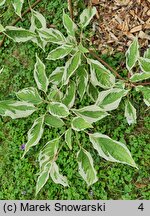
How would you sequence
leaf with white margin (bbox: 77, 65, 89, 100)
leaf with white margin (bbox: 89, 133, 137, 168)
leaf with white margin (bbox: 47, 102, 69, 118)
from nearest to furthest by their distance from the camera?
leaf with white margin (bbox: 89, 133, 137, 168), leaf with white margin (bbox: 47, 102, 69, 118), leaf with white margin (bbox: 77, 65, 89, 100)

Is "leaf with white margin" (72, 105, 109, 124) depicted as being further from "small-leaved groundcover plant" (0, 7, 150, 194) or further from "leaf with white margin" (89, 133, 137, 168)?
"leaf with white margin" (89, 133, 137, 168)

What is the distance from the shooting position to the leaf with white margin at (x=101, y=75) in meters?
1.73

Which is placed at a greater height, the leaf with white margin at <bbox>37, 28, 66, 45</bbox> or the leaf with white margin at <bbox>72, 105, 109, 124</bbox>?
the leaf with white margin at <bbox>37, 28, 66, 45</bbox>

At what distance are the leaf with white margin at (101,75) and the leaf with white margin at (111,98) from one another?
58mm

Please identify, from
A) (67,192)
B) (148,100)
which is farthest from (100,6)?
(67,192)

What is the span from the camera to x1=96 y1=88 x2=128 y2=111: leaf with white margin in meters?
1.64

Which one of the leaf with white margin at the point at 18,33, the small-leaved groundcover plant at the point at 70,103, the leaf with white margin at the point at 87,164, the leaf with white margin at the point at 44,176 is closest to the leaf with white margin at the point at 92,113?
the small-leaved groundcover plant at the point at 70,103

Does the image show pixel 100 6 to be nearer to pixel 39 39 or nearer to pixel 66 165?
pixel 39 39

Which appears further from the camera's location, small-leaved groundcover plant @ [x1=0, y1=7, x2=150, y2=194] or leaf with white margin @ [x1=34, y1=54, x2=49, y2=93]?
leaf with white margin @ [x1=34, y1=54, x2=49, y2=93]

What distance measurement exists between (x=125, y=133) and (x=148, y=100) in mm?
846

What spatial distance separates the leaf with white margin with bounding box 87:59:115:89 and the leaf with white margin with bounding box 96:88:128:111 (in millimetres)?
58

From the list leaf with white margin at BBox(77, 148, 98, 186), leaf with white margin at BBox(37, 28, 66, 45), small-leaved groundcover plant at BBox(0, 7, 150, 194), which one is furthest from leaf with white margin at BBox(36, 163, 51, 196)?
leaf with white margin at BBox(37, 28, 66, 45)

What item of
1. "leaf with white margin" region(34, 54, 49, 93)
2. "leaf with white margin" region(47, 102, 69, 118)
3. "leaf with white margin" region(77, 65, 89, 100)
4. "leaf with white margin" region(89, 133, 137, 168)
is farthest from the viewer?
"leaf with white margin" region(77, 65, 89, 100)

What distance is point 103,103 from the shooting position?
1.71 m
